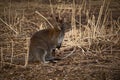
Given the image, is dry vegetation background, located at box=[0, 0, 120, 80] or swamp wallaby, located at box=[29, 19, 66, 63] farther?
swamp wallaby, located at box=[29, 19, 66, 63]

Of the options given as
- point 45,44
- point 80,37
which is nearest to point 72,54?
point 45,44

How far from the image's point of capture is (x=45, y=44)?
17.5ft

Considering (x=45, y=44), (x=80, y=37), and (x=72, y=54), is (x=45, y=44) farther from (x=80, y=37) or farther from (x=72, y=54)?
(x=80, y=37)

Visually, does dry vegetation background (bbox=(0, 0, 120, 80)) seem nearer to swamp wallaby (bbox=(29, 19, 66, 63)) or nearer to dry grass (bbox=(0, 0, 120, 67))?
dry grass (bbox=(0, 0, 120, 67))

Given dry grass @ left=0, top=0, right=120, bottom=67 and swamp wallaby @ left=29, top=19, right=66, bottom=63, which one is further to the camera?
dry grass @ left=0, top=0, right=120, bottom=67

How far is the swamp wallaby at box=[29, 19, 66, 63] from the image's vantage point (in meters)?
5.27

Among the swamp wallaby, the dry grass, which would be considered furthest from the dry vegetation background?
the swamp wallaby

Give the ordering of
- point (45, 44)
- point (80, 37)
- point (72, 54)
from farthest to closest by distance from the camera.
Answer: point (80, 37) → point (72, 54) → point (45, 44)

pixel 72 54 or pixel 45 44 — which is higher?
pixel 45 44

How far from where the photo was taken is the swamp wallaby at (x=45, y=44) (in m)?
5.27

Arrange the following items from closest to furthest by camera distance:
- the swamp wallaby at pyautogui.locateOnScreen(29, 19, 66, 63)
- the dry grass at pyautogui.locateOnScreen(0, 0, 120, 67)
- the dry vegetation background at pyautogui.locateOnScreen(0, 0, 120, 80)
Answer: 1. the dry vegetation background at pyautogui.locateOnScreen(0, 0, 120, 80)
2. the swamp wallaby at pyautogui.locateOnScreen(29, 19, 66, 63)
3. the dry grass at pyautogui.locateOnScreen(0, 0, 120, 67)

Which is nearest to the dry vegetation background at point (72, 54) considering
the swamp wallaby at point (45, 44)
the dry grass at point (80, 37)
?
the dry grass at point (80, 37)

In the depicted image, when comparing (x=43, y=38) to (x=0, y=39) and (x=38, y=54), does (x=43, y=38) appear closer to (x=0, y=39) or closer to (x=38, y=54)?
(x=38, y=54)

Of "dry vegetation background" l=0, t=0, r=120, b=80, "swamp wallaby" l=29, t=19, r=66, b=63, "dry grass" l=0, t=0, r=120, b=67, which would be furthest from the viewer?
"dry grass" l=0, t=0, r=120, b=67
